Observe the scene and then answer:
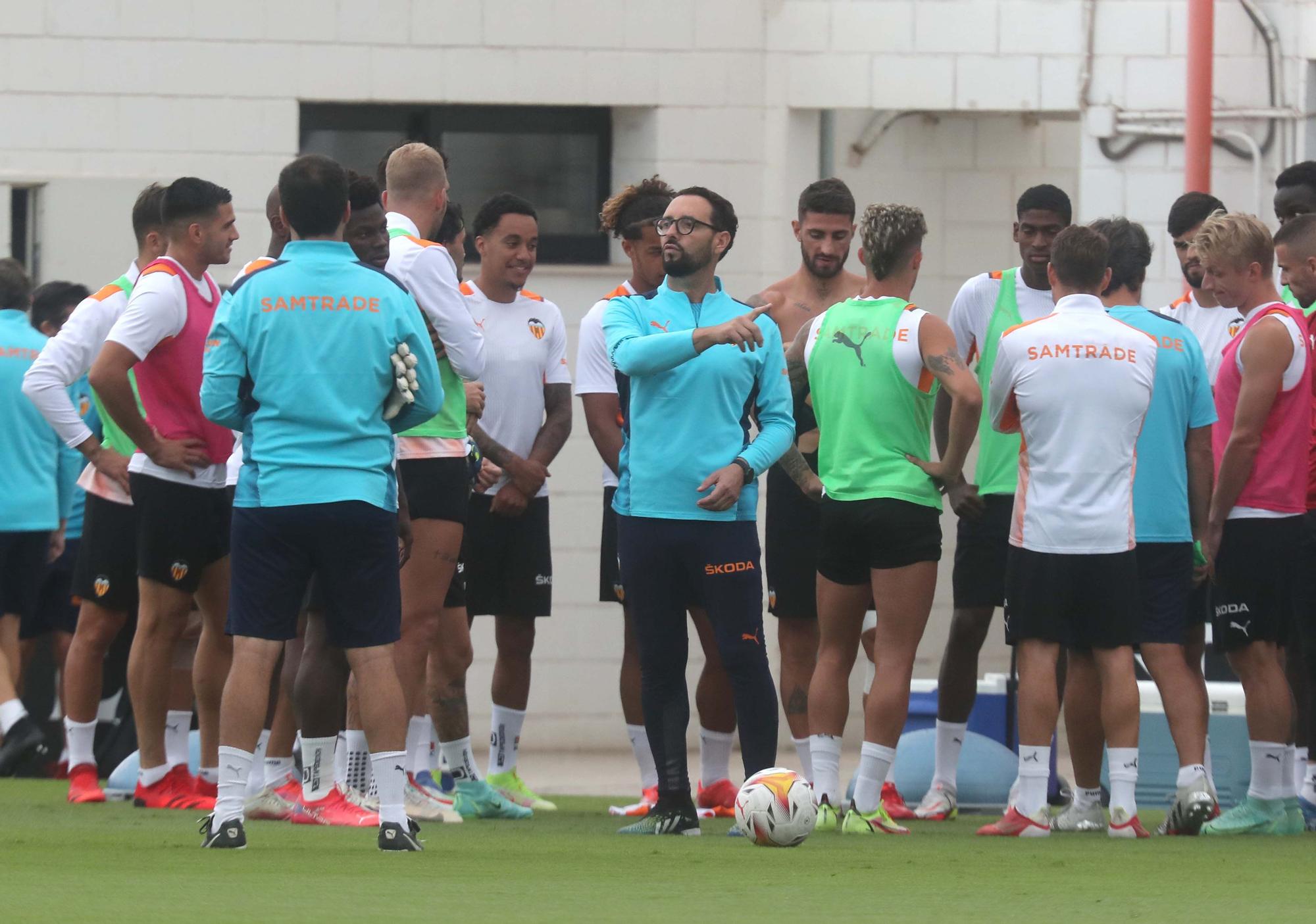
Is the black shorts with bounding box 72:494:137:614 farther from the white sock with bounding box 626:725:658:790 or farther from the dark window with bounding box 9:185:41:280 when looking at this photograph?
the dark window with bounding box 9:185:41:280

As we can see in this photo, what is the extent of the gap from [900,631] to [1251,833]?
50.7 inches

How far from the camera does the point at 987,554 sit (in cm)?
687

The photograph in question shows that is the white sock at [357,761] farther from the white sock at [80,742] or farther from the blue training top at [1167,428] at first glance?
the blue training top at [1167,428]

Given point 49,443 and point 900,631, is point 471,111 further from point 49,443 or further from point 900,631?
point 900,631

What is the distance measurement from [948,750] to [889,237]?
5.98 feet

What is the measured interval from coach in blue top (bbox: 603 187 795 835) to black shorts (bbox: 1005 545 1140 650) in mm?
794

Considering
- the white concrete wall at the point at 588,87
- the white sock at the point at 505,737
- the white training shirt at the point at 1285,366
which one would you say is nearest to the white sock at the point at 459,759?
the white sock at the point at 505,737

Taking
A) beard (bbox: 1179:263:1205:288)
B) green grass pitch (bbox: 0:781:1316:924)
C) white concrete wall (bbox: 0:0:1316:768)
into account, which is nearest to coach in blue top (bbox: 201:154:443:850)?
green grass pitch (bbox: 0:781:1316:924)

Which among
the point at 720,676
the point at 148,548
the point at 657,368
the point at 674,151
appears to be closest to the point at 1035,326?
the point at 657,368

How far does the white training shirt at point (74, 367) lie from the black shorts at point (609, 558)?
1631 millimetres

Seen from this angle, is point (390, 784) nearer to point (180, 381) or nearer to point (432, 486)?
point (432, 486)

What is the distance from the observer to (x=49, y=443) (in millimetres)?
8789

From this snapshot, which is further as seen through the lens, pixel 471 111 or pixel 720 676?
pixel 471 111

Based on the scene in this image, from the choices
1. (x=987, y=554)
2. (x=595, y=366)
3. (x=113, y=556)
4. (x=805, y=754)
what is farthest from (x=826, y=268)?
(x=113, y=556)
